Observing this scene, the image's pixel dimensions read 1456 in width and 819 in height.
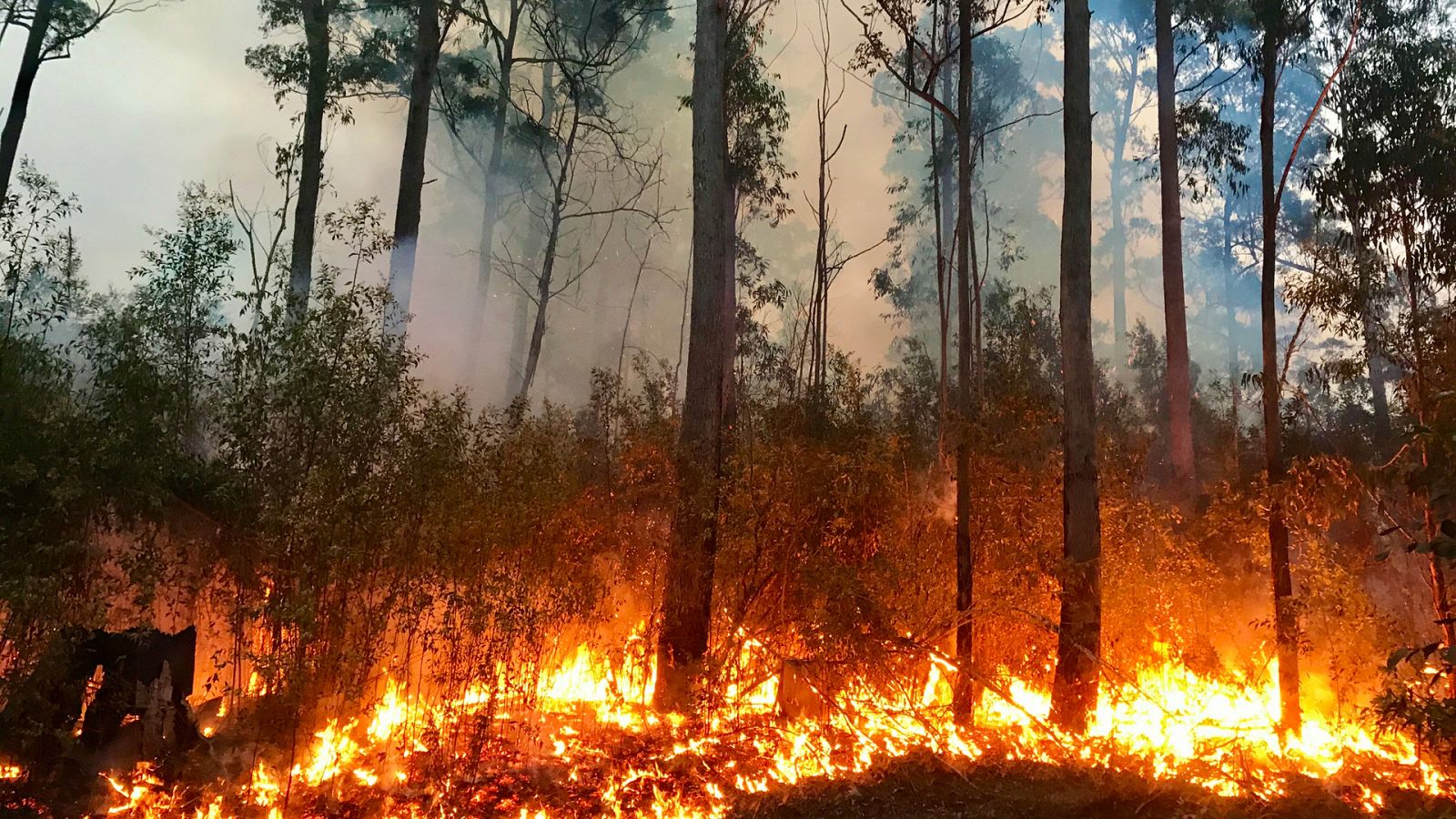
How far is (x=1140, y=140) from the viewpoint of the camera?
3469 centimetres

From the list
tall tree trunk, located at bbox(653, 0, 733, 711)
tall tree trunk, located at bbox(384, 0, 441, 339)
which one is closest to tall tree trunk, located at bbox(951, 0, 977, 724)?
tall tree trunk, located at bbox(653, 0, 733, 711)

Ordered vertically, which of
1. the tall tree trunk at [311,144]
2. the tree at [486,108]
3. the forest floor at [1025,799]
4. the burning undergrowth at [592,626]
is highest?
the tree at [486,108]

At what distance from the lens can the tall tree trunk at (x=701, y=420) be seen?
6238mm

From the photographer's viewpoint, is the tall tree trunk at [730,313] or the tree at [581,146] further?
the tree at [581,146]

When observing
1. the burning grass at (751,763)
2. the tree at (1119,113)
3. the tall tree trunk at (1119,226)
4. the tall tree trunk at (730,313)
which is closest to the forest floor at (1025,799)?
the burning grass at (751,763)

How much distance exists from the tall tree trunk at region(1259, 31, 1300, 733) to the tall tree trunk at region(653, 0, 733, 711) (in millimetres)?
4202

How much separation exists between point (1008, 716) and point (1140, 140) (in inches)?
1367

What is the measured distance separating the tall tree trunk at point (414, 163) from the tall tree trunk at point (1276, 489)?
769 centimetres

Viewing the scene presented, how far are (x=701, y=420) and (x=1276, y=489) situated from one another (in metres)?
4.41

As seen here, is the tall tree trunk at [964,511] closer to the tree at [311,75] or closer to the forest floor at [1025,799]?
the forest floor at [1025,799]

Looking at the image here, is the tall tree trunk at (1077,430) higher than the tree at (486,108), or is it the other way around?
the tree at (486,108)

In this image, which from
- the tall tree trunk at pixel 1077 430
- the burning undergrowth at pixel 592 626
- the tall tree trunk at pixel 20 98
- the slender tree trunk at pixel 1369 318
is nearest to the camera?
the burning undergrowth at pixel 592 626

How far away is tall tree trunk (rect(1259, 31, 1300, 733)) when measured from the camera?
20.3ft

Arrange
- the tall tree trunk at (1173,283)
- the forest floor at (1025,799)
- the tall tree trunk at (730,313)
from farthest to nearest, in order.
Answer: the tall tree trunk at (1173,283) → the tall tree trunk at (730,313) → the forest floor at (1025,799)
